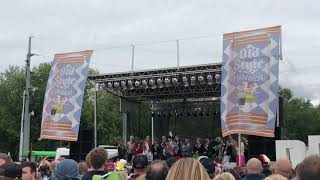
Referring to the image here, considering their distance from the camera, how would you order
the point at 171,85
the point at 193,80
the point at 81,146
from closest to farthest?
the point at 81,146, the point at 193,80, the point at 171,85

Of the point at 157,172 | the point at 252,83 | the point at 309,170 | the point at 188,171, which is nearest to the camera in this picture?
the point at 309,170

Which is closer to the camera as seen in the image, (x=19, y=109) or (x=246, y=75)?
(x=246, y=75)

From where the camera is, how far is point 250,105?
457 inches

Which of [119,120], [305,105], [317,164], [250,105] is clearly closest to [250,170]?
[317,164]

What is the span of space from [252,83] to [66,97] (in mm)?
4838

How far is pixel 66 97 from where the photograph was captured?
13516mm

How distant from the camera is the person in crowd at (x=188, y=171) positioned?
2830mm

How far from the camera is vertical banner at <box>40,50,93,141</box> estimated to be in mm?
13234

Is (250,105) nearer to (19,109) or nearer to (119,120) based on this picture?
(19,109)

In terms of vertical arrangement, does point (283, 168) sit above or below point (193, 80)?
below

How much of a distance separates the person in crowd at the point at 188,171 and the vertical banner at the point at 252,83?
872cm

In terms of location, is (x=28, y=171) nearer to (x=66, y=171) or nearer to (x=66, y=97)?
(x=66, y=171)

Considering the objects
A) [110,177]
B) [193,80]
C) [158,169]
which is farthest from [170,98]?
[158,169]

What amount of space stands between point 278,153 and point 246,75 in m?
3.40
